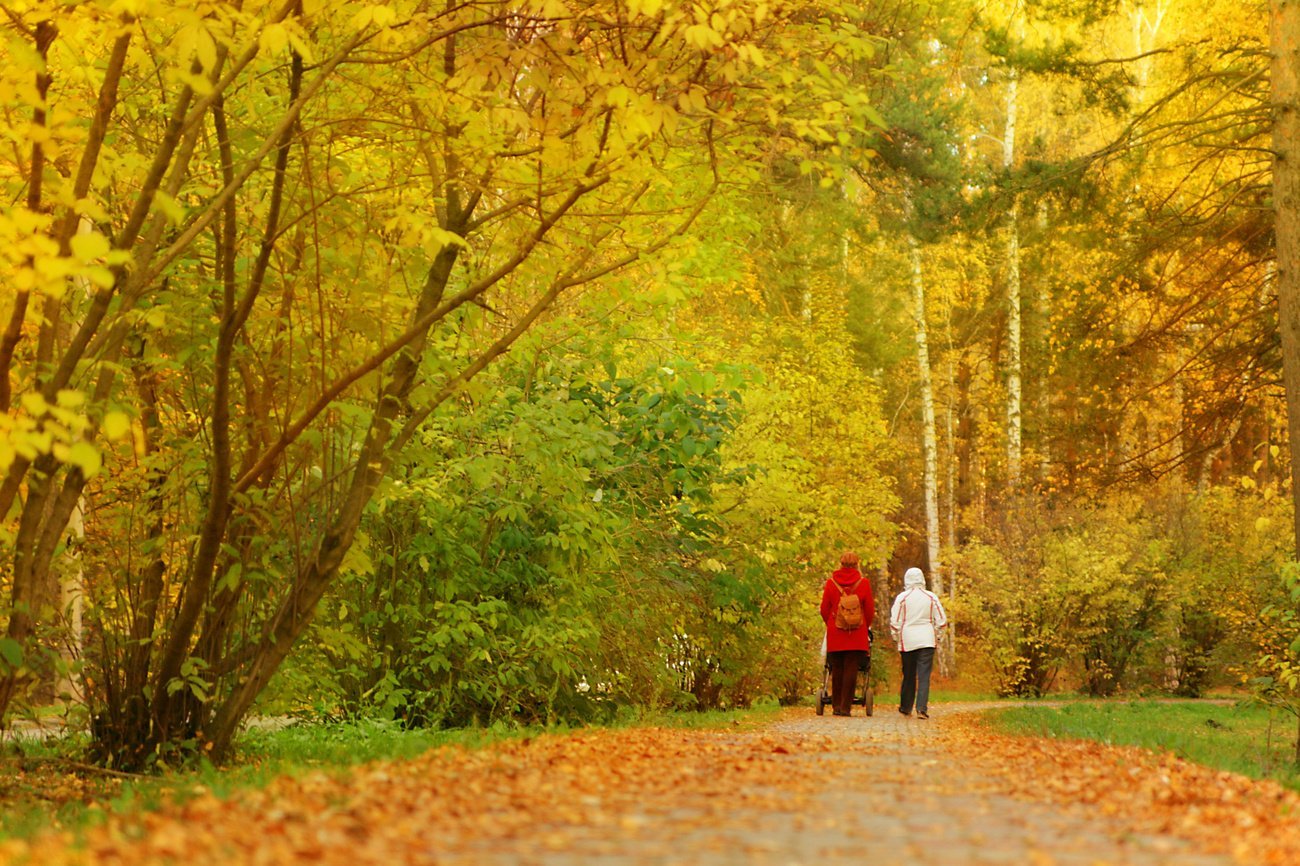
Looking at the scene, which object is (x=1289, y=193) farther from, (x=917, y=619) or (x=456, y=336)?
(x=456, y=336)

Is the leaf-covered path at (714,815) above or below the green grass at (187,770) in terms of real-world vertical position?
above

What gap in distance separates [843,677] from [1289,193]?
734 cm

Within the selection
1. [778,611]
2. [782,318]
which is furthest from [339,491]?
[782,318]

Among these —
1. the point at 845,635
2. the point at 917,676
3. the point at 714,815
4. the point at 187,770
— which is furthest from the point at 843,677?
the point at 714,815

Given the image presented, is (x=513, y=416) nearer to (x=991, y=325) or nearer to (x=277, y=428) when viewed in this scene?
(x=277, y=428)

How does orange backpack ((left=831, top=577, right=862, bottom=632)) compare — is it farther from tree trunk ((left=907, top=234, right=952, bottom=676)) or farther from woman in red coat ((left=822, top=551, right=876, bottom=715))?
tree trunk ((left=907, top=234, right=952, bottom=676))

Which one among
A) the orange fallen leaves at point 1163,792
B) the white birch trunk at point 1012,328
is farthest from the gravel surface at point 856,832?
the white birch trunk at point 1012,328

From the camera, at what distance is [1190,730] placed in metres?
16.7

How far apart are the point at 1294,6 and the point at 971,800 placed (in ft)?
42.3

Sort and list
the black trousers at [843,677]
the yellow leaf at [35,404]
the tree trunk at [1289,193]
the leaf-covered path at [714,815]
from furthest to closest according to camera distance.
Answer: the black trousers at [843,677] → the tree trunk at [1289,193] → the yellow leaf at [35,404] → the leaf-covered path at [714,815]

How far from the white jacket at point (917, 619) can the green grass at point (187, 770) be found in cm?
460

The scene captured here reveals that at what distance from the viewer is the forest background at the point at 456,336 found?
355 inches

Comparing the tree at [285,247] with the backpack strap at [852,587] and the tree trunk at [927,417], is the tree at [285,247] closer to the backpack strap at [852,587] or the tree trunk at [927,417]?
the backpack strap at [852,587]

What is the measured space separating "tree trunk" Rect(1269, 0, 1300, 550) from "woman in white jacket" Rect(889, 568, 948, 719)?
4110 millimetres
